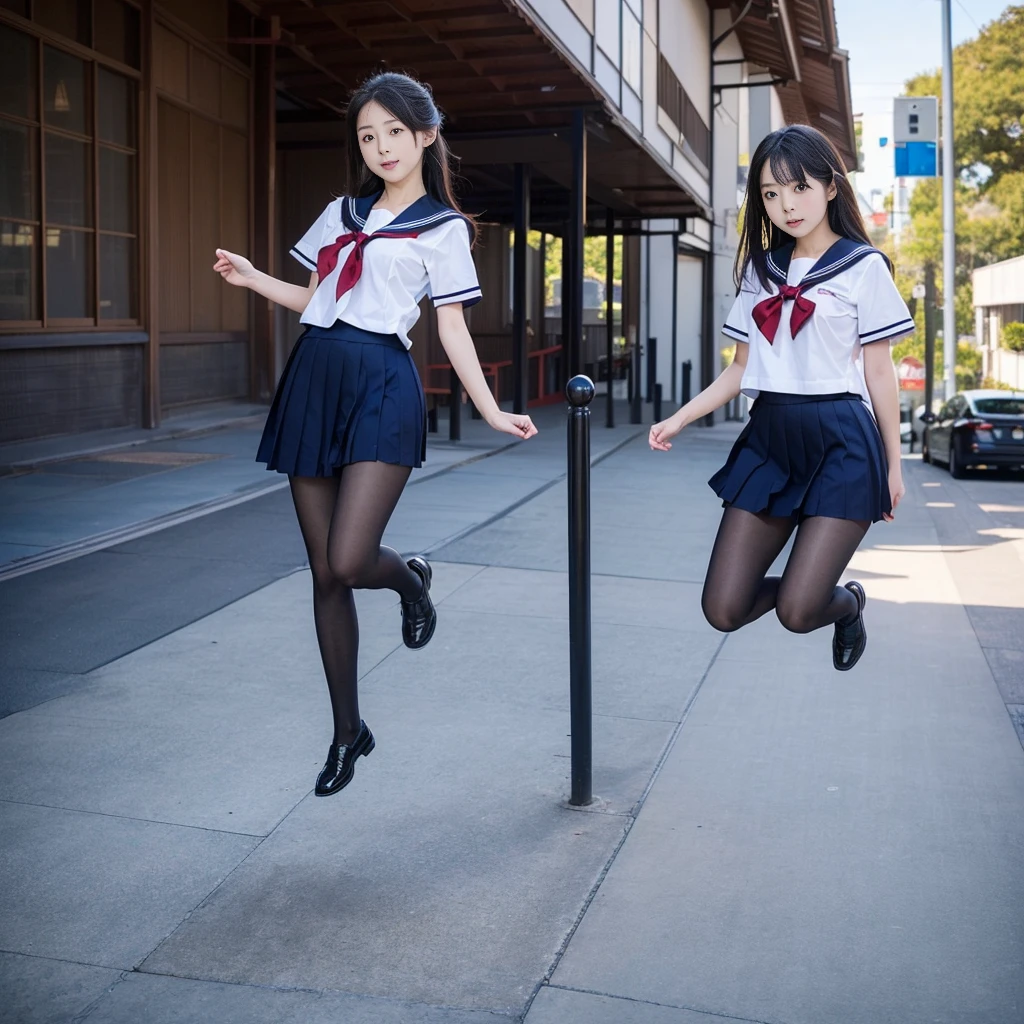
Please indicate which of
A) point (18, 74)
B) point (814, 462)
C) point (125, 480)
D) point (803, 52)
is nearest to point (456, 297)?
point (814, 462)

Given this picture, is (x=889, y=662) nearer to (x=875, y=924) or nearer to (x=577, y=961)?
(x=875, y=924)

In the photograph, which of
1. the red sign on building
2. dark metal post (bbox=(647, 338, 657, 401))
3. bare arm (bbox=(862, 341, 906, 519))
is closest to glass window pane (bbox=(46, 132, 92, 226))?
bare arm (bbox=(862, 341, 906, 519))

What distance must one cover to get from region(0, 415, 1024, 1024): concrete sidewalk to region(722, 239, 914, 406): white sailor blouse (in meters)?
1.35

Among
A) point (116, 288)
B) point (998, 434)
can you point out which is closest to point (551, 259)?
point (998, 434)

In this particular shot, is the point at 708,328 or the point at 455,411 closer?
the point at 455,411

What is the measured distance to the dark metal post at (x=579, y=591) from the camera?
4090 mm

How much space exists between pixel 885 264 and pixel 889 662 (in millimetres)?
2891

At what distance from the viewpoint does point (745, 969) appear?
3.22 m

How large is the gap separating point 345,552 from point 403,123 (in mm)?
1167

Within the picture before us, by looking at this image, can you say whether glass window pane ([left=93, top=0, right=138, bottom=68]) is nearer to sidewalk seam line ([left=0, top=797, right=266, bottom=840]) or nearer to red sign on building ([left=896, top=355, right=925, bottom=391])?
sidewalk seam line ([left=0, top=797, right=266, bottom=840])

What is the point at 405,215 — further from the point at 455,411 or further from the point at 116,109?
the point at 455,411

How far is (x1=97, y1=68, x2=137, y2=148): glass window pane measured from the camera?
12570 mm

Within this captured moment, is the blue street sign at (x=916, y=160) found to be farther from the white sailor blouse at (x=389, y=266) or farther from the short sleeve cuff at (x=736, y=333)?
the white sailor blouse at (x=389, y=266)

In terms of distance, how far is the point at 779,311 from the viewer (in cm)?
393
